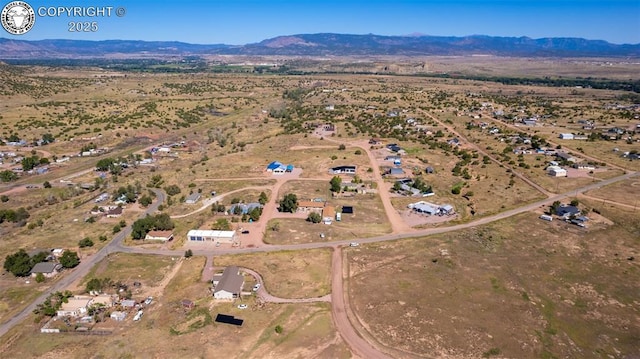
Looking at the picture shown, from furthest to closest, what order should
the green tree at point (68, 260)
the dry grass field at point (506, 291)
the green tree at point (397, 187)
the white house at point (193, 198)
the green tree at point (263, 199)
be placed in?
the green tree at point (397, 187), the white house at point (193, 198), the green tree at point (263, 199), the green tree at point (68, 260), the dry grass field at point (506, 291)

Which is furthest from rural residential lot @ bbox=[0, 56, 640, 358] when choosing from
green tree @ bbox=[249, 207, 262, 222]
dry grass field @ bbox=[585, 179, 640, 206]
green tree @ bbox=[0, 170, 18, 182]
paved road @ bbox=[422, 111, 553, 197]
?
green tree @ bbox=[0, 170, 18, 182]

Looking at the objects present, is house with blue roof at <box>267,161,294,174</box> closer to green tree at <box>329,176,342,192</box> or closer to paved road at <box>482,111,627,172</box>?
green tree at <box>329,176,342,192</box>

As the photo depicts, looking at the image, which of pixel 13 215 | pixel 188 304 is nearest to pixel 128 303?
pixel 188 304

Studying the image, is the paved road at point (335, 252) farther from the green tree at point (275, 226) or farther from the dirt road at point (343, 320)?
the green tree at point (275, 226)

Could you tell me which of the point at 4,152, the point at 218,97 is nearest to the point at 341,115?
the point at 218,97

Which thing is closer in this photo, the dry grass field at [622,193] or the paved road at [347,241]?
the paved road at [347,241]

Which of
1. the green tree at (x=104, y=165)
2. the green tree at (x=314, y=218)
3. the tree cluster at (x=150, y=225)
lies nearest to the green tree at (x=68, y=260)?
the tree cluster at (x=150, y=225)
